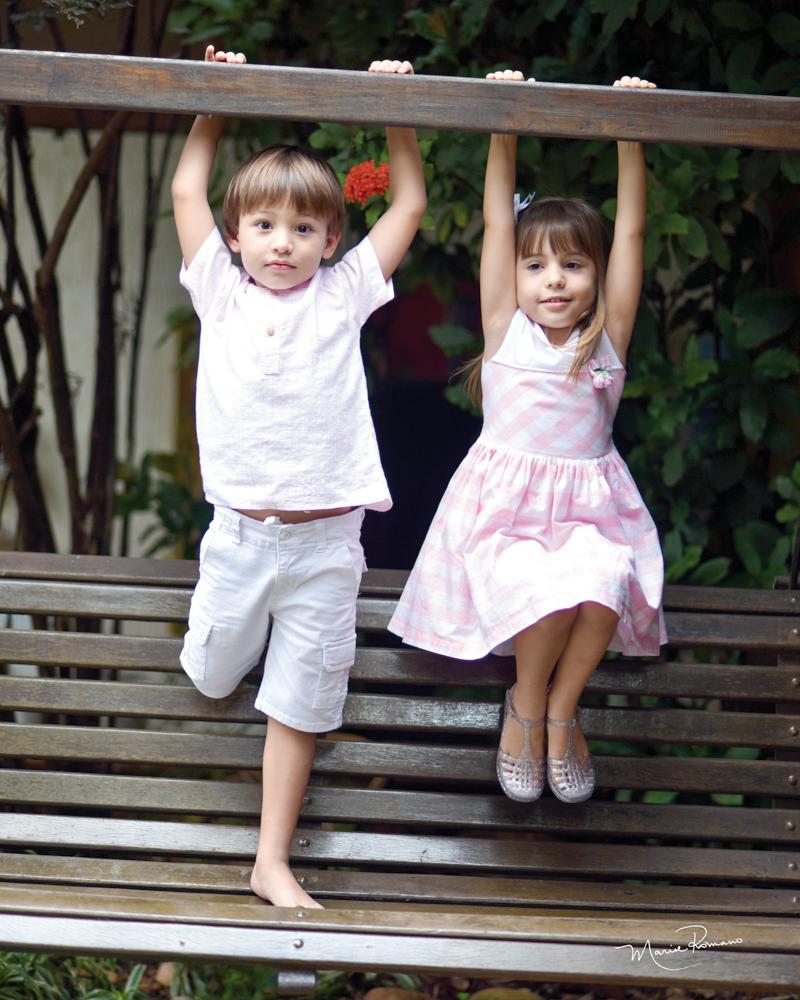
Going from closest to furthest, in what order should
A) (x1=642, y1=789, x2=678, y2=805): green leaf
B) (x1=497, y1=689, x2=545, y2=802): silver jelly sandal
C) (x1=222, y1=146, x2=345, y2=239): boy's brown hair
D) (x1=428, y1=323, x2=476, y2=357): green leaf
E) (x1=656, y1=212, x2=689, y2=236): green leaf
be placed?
(x1=222, y1=146, x2=345, y2=239): boy's brown hair < (x1=497, y1=689, x2=545, y2=802): silver jelly sandal < (x1=656, y1=212, x2=689, y2=236): green leaf < (x1=642, y1=789, x2=678, y2=805): green leaf < (x1=428, y1=323, x2=476, y2=357): green leaf

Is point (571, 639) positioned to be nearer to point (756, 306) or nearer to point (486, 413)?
point (486, 413)

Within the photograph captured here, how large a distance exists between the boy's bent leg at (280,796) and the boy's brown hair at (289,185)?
1.03 m

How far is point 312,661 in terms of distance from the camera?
2480mm

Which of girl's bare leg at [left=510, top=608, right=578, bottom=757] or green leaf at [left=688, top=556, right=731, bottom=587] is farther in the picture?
green leaf at [left=688, top=556, right=731, bottom=587]

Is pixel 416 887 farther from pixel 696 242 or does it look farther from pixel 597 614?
pixel 696 242

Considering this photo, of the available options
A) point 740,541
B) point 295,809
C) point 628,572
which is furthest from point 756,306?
point 295,809

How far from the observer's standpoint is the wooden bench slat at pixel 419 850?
8.43 ft

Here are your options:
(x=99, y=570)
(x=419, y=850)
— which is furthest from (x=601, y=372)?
(x=99, y=570)

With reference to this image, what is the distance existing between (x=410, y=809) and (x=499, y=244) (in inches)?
47.2

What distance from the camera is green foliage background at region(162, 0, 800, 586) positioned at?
10.4 feet

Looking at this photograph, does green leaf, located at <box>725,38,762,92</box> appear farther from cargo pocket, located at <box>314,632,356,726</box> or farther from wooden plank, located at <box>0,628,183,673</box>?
wooden plank, located at <box>0,628,183,673</box>

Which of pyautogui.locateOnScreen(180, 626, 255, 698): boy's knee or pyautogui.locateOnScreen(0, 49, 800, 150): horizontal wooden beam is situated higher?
pyautogui.locateOnScreen(0, 49, 800, 150): horizontal wooden beam

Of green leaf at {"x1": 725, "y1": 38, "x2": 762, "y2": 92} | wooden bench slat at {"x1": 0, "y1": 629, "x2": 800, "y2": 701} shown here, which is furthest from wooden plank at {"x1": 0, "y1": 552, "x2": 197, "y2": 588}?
green leaf at {"x1": 725, "y1": 38, "x2": 762, "y2": 92}

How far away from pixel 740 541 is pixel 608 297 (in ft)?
3.47
